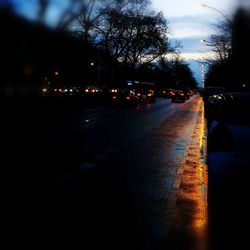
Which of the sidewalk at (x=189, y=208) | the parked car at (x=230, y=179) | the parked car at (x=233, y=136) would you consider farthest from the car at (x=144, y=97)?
the parked car at (x=230, y=179)

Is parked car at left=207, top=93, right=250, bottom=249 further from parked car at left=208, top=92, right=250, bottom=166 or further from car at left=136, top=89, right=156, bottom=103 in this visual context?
car at left=136, top=89, right=156, bottom=103

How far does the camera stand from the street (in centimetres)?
573

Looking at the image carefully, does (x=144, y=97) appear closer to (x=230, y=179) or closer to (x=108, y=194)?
(x=108, y=194)

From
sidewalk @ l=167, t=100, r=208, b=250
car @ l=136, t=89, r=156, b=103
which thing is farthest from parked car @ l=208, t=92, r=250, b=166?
car @ l=136, t=89, r=156, b=103

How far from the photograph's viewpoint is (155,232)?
5836 mm

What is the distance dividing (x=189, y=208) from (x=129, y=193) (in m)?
1.21

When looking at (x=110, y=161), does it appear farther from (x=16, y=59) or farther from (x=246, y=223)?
(x=246, y=223)

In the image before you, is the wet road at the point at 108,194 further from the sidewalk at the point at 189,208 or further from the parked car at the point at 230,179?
the parked car at the point at 230,179

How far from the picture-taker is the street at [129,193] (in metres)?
5.73

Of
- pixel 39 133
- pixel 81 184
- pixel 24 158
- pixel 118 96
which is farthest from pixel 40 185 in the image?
pixel 118 96

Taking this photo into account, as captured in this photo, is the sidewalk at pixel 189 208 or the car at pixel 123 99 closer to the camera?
the sidewalk at pixel 189 208

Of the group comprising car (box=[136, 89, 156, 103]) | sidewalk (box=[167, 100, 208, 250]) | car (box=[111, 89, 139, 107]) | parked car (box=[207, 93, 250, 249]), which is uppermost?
parked car (box=[207, 93, 250, 249])

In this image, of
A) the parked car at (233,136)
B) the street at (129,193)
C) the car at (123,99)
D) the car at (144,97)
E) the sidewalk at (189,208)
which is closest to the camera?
the sidewalk at (189,208)

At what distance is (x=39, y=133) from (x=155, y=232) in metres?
12.9
